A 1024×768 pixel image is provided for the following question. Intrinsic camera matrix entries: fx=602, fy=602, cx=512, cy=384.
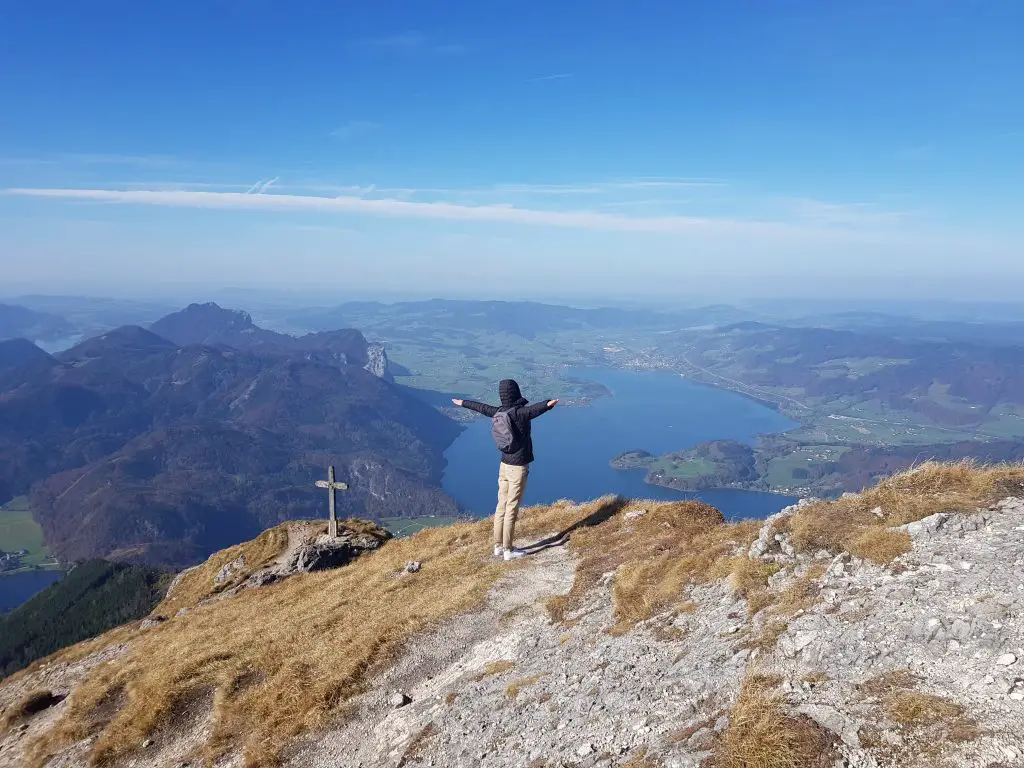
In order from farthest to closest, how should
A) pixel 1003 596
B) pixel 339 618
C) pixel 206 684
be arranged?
pixel 339 618 < pixel 206 684 < pixel 1003 596

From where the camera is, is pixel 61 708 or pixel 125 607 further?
pixel 125 607

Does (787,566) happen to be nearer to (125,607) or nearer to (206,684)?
(206,684)

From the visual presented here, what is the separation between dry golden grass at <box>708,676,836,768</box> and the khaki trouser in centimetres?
838

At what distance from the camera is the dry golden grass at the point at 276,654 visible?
37.1ft

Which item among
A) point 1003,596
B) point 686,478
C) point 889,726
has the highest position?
point 1003,596


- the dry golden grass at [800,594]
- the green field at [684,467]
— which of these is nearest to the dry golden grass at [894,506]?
the dry golden grass at [800,594]

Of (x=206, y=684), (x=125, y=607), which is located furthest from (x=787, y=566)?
(x=125, y=607)

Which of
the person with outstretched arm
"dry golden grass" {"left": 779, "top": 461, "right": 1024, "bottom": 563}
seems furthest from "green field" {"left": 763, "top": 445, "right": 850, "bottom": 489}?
the person with outstretched arm

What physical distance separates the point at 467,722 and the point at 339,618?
691cm

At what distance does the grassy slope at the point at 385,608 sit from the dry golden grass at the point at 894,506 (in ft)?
0.11

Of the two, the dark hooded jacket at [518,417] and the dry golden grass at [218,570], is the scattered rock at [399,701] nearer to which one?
the dark hooded jacket at [518,417]

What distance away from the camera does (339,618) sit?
15.3m

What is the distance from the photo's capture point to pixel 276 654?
538 inches

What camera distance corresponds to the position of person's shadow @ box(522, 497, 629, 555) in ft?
59.0
